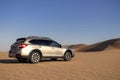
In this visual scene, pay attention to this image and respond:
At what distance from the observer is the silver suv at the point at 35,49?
47.7ft

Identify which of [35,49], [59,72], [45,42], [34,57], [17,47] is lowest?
[59,72]

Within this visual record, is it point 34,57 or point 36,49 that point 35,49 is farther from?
point 34,57

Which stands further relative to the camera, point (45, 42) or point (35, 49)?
point (45, 42)

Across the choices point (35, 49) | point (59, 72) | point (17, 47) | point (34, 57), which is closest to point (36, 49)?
point (35, 49)

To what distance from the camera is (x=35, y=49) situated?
14922 mm

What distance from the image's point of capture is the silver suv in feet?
47.7

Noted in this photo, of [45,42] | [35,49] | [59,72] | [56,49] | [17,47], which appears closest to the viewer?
[59,72]

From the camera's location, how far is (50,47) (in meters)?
16.0

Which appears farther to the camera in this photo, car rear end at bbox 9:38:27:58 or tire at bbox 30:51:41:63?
tire at bbox 30:51:41:63

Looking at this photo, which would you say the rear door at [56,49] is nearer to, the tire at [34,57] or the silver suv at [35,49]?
the silver suv at [35,49]

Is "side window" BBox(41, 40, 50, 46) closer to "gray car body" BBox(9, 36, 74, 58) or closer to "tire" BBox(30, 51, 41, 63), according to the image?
"gray car body" BBox(9, 36, 74, 58)

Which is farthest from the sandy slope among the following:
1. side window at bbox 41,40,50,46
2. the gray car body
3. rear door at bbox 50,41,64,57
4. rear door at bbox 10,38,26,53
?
rear door at bbox 50,41,64,57

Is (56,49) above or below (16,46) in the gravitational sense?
below

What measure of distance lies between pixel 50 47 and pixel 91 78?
24.8ft
